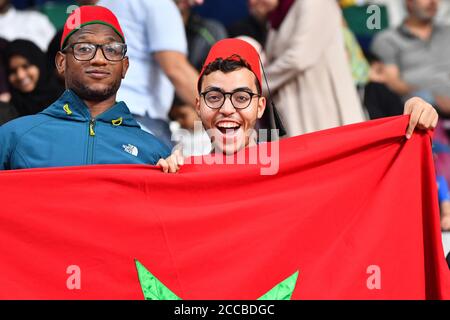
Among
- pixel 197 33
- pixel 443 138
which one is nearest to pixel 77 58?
pixel 197 33

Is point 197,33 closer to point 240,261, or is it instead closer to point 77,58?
point 77,58

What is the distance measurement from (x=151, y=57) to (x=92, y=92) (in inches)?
63.1

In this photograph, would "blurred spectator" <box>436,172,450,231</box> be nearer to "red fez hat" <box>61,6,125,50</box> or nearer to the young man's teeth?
the young man's teeth

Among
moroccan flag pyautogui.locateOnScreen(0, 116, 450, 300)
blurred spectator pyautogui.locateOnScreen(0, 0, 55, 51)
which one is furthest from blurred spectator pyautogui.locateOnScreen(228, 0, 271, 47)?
moroccan flag pyautogui.locateOnScreen(0, 116, 450, 300)

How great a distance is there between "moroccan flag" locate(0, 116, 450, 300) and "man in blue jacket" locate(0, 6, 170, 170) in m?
0.21

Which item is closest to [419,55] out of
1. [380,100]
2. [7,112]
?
[380,100]

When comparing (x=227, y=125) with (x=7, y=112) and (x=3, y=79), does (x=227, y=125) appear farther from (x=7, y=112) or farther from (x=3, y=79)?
(x=3, y=79)

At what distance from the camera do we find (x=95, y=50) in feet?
18.3

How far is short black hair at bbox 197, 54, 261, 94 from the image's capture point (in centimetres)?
560

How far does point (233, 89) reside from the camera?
5.55 meters

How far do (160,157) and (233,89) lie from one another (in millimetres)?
437

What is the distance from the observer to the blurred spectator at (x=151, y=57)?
7.01 m

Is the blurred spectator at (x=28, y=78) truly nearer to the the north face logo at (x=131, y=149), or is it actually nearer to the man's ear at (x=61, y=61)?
the man's ear at (x=61, y=61)

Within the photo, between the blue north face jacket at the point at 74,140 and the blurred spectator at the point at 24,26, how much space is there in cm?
374
